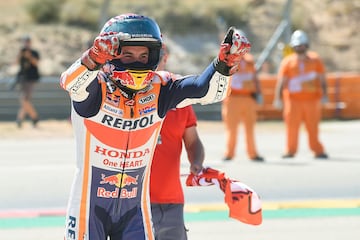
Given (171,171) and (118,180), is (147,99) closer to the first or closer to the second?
(118,180)

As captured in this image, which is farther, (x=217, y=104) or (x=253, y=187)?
(x=217, y=104)

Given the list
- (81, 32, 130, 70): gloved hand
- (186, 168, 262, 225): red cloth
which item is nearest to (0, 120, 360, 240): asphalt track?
(186, 168, 262, 225): red cloth

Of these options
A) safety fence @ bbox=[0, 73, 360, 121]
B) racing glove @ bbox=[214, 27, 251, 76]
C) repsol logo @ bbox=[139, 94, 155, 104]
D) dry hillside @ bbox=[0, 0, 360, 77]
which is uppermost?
racing glove @ bbox=[214, 27, 251, 76]

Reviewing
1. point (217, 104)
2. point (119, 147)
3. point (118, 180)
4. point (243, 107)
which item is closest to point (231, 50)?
point (119, 147)

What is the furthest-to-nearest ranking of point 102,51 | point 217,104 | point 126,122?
point 217,104, point 126,122, point 102,51

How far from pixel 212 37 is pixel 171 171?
1067 inches

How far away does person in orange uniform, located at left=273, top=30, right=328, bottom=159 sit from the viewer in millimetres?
13391

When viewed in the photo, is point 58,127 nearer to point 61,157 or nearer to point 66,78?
point 61,157

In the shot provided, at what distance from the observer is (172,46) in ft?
101

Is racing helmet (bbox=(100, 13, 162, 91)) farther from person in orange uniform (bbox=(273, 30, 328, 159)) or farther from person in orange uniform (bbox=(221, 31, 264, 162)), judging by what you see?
person in orange uniform (bbox=(273, 30, 328, 159))

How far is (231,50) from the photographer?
163 inches

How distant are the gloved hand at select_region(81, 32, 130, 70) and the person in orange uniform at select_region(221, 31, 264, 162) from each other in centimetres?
916

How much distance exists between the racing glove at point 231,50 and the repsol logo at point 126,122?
0.46 meters

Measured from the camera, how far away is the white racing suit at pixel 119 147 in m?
4.37
